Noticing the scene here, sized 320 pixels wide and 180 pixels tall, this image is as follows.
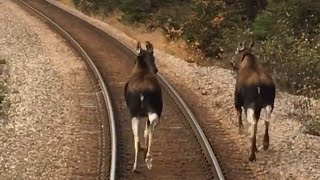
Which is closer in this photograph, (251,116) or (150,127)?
(150,127)

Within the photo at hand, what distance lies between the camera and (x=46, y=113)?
53.2 ft

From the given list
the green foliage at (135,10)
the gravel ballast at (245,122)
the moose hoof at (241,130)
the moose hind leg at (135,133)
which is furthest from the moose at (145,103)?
the green foliage at (135,10)

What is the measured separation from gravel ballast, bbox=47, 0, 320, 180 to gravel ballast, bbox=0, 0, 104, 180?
2.69 meters

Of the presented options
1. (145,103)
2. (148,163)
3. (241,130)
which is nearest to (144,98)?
(145,103)

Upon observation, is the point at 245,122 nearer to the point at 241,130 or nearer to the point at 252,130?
the point at 241,130

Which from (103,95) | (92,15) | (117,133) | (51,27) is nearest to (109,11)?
(92,15)

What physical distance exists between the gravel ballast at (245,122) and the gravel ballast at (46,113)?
8.82ft

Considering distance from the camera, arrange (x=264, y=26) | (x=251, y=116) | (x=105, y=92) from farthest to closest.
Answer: (x=264, y=26) → (x=105, y=92) → (x=251, y=116)

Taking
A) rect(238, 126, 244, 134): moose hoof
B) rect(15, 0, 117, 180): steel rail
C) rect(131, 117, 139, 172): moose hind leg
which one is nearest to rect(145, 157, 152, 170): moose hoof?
rect(131, 117, 139, 172): moose hind leg

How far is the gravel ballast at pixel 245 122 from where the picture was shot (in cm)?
1226

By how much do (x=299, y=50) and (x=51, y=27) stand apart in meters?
14.1

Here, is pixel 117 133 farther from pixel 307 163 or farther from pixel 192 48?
pixel 192 48

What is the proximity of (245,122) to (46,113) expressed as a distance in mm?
4976

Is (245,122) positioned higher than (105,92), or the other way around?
(105,92)
